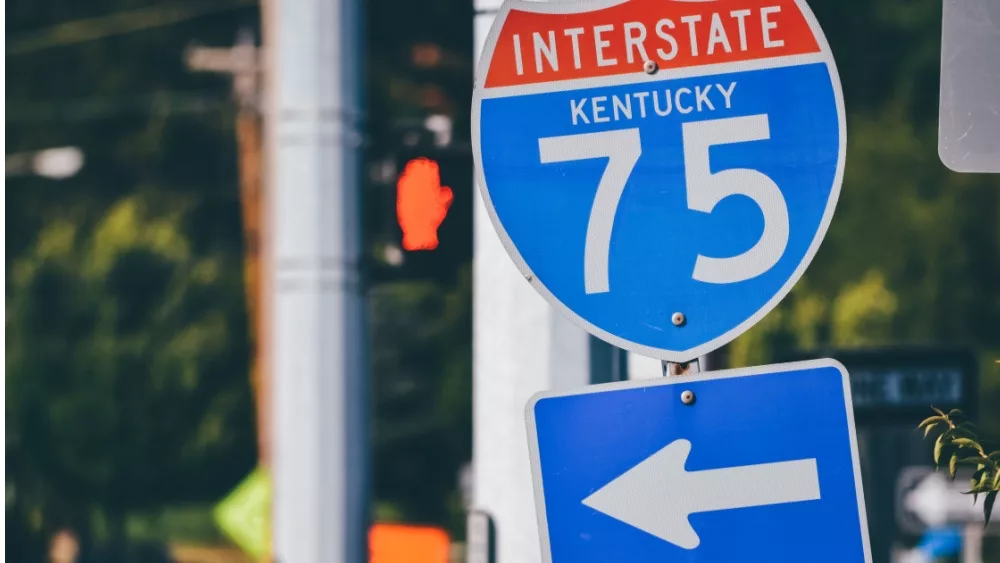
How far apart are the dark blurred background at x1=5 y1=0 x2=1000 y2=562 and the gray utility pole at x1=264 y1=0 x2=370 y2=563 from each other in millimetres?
9990

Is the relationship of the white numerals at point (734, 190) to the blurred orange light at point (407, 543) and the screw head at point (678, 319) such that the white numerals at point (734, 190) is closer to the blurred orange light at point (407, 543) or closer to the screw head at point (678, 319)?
the screw head at point (678, 319)

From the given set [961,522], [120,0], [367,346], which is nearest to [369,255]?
[367,346]

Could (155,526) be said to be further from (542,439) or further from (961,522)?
(542,439)

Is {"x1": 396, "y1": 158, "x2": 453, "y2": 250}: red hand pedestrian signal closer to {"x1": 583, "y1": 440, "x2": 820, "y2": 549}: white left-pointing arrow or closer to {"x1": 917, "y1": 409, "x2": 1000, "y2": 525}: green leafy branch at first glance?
{"x1": 917, "y1": 409, "x2": 1000, "y2": 525}: green leafy branch

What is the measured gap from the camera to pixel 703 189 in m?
2.63

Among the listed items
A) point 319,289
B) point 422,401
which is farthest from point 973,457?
point 422,401

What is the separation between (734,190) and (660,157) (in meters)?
0.13

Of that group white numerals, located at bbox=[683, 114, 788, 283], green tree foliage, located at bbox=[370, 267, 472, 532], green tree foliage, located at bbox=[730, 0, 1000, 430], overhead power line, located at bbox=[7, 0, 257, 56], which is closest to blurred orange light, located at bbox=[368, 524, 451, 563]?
white numerals, located at bbox=[683, 114, 788, 283]

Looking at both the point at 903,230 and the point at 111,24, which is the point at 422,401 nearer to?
the point at 111,24

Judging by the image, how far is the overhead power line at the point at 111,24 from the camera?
2354 cm

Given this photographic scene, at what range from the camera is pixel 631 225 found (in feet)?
8.66

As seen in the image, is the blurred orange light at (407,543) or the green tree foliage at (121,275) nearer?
the blurred orange light at (407,543)

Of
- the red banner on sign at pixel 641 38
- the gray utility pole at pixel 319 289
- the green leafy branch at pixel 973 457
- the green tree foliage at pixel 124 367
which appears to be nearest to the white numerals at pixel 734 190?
the red banner on sign at pixel 641 38

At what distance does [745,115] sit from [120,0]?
24275 millimetres
